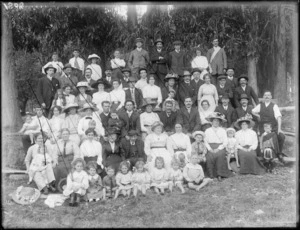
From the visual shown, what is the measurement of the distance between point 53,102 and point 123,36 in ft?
14.5

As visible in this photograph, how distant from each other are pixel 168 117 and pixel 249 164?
6.89ft

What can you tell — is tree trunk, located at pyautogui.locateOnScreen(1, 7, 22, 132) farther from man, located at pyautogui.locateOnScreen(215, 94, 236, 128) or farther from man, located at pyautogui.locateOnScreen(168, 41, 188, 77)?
man, located at pyautogui.locateOnScreen(215, 94, 236, 128)

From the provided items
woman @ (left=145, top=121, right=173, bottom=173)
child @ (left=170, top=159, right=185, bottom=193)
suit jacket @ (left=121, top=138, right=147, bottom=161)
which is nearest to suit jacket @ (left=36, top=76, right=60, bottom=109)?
suit jacket @ (left=121, top=138, right=147, bottom=161)

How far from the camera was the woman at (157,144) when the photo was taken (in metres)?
7.83

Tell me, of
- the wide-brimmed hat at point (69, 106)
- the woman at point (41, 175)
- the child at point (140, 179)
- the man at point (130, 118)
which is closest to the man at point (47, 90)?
the wide-brimmed hat at point (69, 106)

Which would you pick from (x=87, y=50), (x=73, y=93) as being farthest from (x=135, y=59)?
(x=87, y=50)

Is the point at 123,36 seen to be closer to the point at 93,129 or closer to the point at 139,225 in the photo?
the point at 93,129

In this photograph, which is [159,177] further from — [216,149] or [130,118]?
[130,118]

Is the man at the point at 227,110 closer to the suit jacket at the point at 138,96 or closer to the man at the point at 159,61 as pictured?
the suit jacket at the point at 138,96

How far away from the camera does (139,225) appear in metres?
6.28

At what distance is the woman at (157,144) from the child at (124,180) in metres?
0.68

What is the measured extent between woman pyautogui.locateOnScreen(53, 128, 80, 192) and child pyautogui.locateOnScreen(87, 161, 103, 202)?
0.56 meters

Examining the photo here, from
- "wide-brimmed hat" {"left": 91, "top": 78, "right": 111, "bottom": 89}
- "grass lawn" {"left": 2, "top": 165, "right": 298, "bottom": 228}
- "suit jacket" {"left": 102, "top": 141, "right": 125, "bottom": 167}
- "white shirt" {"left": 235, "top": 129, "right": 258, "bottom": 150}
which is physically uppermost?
"wide-brimmed hat" {"left": 91, "top": 78, "right": 111, "bottom": 89}

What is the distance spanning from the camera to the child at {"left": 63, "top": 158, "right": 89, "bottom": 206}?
6824 millimetres
